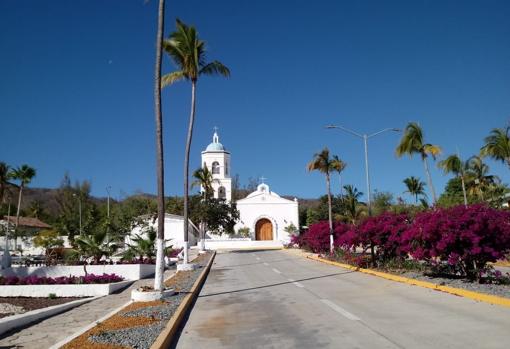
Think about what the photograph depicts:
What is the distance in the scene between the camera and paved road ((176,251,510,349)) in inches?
292

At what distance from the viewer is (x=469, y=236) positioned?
12.9 m

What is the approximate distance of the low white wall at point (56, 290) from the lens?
15.4 meters

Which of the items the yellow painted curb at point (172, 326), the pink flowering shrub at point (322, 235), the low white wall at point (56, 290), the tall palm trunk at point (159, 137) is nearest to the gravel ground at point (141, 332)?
the yellow painted curb at point (172, 326)

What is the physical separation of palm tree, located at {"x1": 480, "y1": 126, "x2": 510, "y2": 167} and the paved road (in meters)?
17.9

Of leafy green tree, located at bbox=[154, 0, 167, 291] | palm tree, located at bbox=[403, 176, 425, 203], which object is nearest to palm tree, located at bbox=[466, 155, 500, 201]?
palm tree, located at bbox=[403, 176, 425, 203]

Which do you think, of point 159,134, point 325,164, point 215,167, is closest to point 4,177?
point 215,167

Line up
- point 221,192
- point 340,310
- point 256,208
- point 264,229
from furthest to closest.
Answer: point 264,229 → point 256,208 → point 221,192 → point 340,310

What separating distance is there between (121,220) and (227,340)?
128 feet

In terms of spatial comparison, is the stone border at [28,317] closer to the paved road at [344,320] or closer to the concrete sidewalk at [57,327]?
the concrete sidewalk at [57,327]

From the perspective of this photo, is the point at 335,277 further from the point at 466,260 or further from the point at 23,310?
the point at 23,310

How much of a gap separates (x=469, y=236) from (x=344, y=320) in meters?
5.64

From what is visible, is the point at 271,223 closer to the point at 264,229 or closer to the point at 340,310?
the point at 264,229

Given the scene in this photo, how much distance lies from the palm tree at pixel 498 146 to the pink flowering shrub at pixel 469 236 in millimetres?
17174

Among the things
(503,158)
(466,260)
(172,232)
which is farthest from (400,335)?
(172,232)
